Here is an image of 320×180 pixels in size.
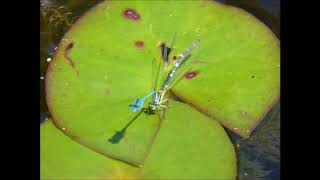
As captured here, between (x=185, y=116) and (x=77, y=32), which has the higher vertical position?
(x=77, y=32)

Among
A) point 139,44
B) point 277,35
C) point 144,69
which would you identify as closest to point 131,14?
point 139,44

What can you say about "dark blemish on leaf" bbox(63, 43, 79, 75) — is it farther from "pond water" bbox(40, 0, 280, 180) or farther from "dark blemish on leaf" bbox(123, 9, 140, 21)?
"dark blemish on leaf" bbox(123, 9, 140, 21)

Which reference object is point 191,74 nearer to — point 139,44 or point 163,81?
point 163,81

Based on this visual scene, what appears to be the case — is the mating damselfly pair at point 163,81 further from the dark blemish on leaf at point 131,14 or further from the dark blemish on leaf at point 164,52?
the dark blemish on leaf at point 131,14
